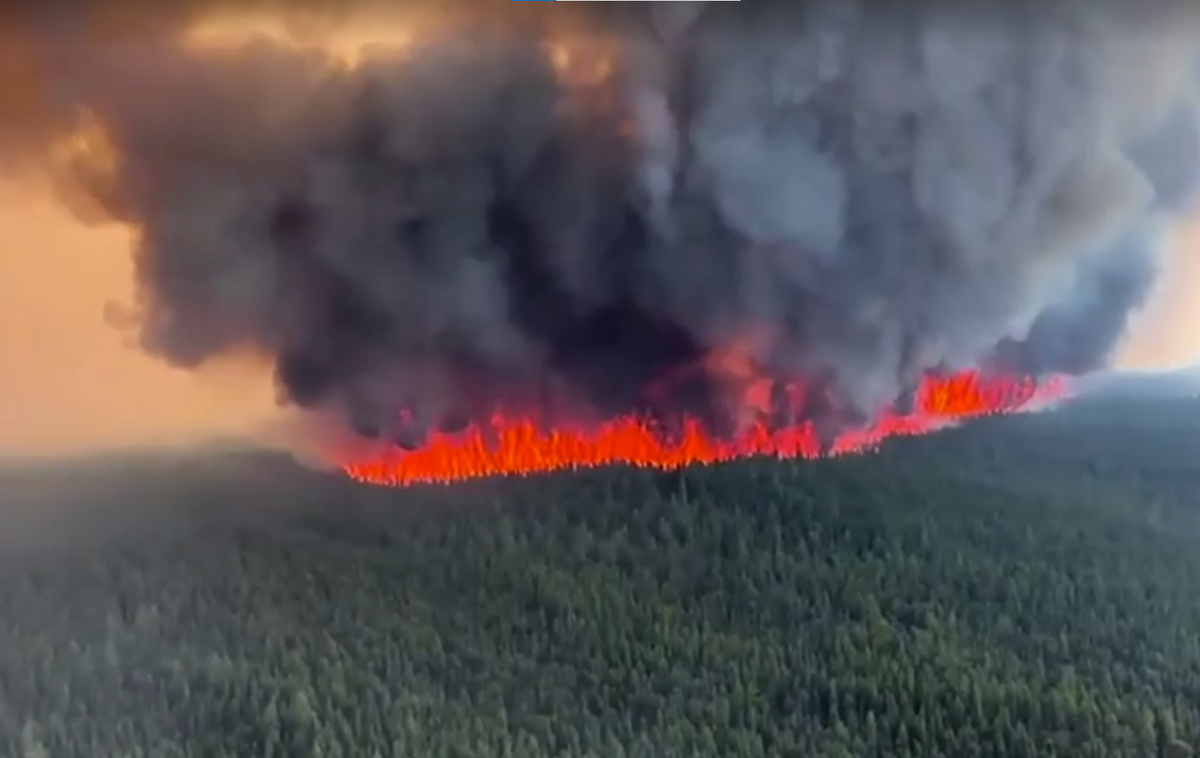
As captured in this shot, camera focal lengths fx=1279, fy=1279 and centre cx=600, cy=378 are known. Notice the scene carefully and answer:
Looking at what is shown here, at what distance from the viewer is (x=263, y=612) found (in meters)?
1.34

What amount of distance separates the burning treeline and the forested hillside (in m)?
0.08

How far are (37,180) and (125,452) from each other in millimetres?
298

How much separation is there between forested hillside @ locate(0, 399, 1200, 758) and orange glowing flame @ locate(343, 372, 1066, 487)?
18 mm

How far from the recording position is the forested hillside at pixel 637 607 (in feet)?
4.35

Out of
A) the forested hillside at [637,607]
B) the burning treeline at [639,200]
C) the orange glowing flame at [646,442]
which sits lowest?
the forested hillside at [637,607]

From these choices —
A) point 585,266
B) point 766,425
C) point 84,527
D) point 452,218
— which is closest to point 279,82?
point 452,218

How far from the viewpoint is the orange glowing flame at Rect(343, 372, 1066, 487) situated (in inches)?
54.7

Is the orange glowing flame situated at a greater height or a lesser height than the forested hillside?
greater

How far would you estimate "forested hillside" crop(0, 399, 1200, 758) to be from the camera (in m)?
1.33

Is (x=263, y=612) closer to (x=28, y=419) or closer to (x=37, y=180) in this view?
(x=28, y=419)

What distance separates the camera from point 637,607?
1382 mm

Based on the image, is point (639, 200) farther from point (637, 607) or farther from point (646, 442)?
point (637, 607)

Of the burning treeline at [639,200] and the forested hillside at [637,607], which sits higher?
the burning treeline at [639,200]

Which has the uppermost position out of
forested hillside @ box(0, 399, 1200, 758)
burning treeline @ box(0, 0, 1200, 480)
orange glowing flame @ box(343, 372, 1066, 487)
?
burning treeline @ box(0, 0, 1200, 480)
